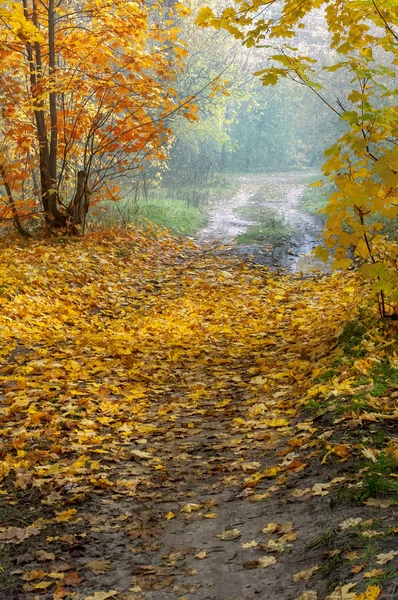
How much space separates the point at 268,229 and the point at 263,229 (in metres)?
0.13

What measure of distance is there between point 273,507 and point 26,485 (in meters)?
1.54

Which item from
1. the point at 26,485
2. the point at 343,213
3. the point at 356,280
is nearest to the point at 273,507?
the point at 26,485

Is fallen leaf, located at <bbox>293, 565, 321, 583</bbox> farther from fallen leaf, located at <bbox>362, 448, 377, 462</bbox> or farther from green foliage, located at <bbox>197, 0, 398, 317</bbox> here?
green foliage, located at <bbox>197, 0, 398, 317</bbox>

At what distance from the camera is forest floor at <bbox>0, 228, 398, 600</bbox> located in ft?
9.48

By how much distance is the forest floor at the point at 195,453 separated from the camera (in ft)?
9.48

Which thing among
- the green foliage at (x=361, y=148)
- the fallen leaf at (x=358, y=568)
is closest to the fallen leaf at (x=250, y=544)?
the fallen leaf at (x=358, y=568)

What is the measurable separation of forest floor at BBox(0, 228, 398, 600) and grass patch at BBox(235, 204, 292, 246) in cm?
652

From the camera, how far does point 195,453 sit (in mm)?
4359

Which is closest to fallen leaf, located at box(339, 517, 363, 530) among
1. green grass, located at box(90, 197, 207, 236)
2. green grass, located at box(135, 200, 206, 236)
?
green grass, located at box(90, 197, 207, 236)

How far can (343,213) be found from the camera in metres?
5.05

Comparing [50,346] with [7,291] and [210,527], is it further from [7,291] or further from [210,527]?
[210,527]

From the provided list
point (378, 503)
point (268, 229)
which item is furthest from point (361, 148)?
point (268, 229)

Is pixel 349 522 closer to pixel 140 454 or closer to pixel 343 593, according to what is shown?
pixel 343 593

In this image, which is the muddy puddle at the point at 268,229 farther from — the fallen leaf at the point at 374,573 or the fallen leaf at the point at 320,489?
the fallen leaf at the point at 374,573
